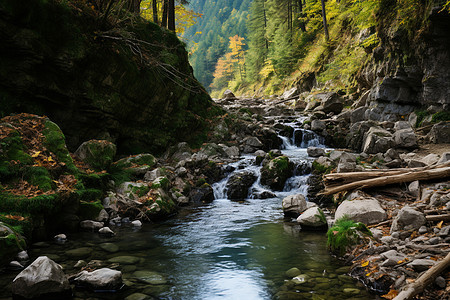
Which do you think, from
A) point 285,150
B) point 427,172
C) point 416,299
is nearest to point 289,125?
point 285,150

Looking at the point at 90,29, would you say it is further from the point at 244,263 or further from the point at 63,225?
the point at 244,263

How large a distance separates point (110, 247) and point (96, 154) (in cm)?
432

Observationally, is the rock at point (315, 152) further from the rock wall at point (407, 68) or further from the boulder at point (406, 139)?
the rock wall at point (407, 68)

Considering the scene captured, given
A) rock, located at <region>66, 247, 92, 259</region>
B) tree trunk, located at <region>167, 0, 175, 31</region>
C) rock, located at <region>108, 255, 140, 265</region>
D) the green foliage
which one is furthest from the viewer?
tree trunk, located at <region>167, 0, 175, 31</region>

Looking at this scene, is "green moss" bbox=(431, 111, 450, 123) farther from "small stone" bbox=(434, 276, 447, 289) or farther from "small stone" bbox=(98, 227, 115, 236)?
"small stone" bbox=(98, 227, 115, 236)

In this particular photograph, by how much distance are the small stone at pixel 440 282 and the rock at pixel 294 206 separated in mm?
4561

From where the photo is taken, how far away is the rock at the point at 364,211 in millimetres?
5684

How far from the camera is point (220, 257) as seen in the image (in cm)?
548

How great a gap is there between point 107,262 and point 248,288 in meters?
2.58

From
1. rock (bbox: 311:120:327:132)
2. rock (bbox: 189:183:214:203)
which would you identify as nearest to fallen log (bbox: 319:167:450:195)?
rock (bbox: 189:183:214:203)

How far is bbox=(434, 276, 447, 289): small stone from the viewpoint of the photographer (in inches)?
125

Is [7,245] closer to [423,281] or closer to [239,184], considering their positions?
[423,281]

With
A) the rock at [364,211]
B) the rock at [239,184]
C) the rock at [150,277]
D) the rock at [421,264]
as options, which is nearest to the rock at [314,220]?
the rock at [364,211]

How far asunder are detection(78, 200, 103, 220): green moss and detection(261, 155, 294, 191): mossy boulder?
20.5 feet
